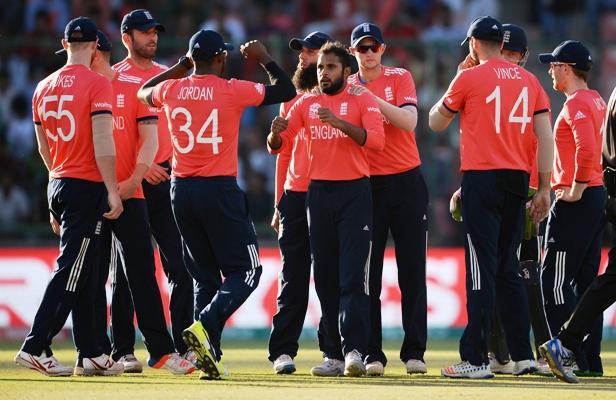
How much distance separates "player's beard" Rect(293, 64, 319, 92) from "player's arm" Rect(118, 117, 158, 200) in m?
1.13

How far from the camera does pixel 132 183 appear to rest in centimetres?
1035

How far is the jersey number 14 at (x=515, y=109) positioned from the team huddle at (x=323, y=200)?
1cm

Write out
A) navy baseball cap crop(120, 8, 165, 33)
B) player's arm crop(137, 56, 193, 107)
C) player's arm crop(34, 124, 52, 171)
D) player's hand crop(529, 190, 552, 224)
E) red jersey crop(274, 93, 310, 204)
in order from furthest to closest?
navy baseball cap crop(120, 8, 165, 33)
red jersey crop(274, 93, 310, 204)
player's arm crop(34, 124, 52, 171)
player's arm crop(137, 56, 193, 107)
player's hand crop(529, 190, 552, 224)

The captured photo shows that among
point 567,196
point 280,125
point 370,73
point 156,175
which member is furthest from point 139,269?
point 567,196

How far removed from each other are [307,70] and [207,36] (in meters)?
1.14

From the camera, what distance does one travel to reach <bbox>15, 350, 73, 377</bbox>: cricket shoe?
9.74 meters

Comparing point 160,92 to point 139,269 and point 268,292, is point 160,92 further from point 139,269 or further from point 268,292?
point 268,292

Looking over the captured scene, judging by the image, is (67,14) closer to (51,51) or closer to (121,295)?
(51,51)

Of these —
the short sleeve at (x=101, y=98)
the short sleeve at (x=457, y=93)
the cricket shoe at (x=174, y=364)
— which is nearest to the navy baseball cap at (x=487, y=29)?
the short sleeve at (x=457, y=93)

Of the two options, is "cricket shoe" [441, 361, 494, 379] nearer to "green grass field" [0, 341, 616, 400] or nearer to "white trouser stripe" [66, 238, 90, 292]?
→ "green grass field" [0, 341, 616, 400]

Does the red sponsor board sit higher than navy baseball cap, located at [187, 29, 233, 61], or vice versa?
navy baseball cap, located at [187, 29, 233, 61]

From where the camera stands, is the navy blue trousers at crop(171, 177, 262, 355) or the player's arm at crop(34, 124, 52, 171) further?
the player's arm at crop(34, 124, 52, 171)

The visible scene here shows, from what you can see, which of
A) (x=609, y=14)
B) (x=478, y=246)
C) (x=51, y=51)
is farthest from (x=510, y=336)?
(x=609, y=14)

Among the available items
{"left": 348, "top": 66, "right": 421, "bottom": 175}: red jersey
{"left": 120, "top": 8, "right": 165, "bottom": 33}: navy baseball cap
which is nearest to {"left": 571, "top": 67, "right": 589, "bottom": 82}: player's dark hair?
{"left": 348, "top": 66, "right": 421, "bottom": 175}: red jersey
